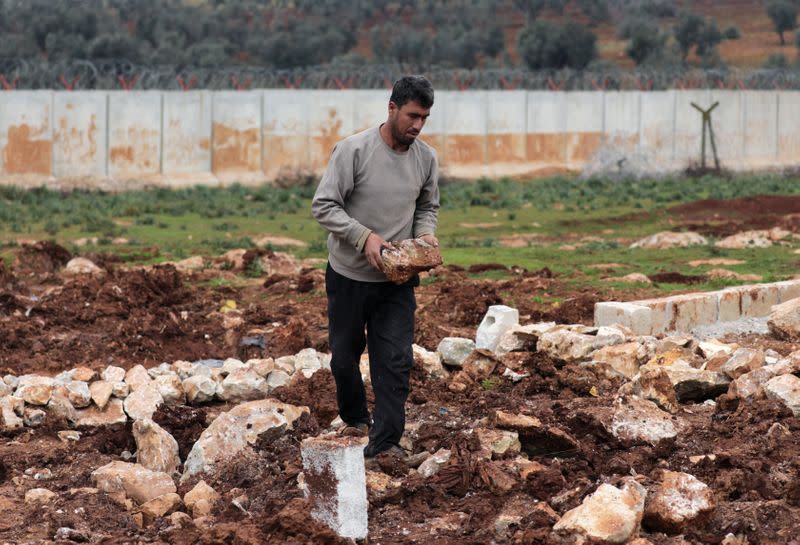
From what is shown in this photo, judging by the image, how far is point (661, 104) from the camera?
116ft

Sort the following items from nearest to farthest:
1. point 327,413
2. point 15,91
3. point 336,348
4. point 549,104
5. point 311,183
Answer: point 336,348 < point 327,413 < point 15,91 < point 311,183 < point 549,104

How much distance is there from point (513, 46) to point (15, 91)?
150 feet

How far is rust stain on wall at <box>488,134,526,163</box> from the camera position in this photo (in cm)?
3338

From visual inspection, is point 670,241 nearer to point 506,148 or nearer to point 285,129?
point 285,129

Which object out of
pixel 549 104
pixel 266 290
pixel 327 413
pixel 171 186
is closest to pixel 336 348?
pixel 327 413

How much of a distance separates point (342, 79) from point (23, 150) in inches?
330

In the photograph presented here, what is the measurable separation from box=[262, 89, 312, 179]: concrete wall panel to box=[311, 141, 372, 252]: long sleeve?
23.9 m

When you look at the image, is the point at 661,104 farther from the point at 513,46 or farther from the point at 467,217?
the point at 513,46

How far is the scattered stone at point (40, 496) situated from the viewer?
6801mm

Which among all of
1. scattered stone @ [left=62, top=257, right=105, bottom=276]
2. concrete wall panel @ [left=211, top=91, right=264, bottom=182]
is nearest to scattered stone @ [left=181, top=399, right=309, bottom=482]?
scattered stone @ [left=62, top=257, right=105, bottom=276]

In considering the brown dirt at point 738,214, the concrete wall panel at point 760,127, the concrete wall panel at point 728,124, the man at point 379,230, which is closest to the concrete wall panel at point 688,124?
the concrete wall panel at point 728,124

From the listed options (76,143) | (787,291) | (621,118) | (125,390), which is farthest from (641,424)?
(621,118)

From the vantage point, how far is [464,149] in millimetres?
33094

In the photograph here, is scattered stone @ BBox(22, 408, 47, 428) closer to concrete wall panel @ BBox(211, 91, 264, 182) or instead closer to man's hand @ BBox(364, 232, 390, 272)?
man's hand @ BBox(364, 232, 390, 272)
